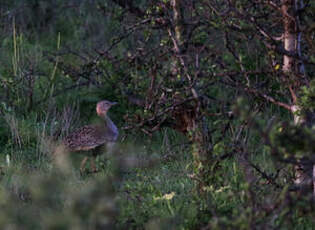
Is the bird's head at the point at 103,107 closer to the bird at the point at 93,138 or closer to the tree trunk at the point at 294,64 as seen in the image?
the bird at the point at 93,138

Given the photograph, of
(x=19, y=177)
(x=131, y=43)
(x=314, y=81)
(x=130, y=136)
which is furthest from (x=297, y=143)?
(x=131, y=43)

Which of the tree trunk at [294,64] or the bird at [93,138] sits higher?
the tree trunk at [294,64]

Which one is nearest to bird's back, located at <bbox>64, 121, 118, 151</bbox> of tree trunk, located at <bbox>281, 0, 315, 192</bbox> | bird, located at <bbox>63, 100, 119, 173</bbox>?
bird, located at <bbox>63, 100, 119, 173</bbox>

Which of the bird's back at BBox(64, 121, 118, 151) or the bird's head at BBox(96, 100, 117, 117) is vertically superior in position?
the bird's head at BBox(96, 100, 117, 117)

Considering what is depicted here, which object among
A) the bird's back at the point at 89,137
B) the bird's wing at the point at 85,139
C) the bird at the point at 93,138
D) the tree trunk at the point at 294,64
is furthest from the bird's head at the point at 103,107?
the tree trunk at the point at 294,64

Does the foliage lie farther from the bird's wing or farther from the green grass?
the bird's wing

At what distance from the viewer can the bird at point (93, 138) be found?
23.4ft

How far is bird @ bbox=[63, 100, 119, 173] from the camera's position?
23.4ft

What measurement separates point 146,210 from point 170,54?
5.17 feet

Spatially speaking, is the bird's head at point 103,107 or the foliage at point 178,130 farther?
the bird's head at point 103,107

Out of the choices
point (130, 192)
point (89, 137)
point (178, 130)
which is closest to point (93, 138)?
point (89, 137)

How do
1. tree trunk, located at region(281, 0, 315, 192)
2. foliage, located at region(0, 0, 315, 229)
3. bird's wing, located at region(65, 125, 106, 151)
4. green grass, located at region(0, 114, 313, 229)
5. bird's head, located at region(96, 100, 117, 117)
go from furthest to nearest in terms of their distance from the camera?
bird's head, located at region(96, 100, 117, 117)
bird's wing, located at region(65, 125, 106, 151)
tree trunk, located at region(281, 0, 315, 192)
foliage, located at region(0, 0, 315, 229)
green grass, located at region(0, 114, 313, 229)

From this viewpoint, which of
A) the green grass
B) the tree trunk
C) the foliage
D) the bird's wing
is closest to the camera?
the green grass

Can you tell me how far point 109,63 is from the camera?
529 centimetres
